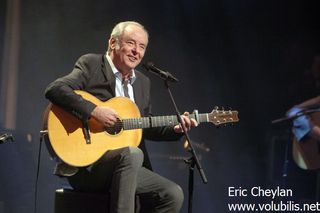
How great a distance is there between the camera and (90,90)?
314 cm

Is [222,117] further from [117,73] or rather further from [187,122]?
[117,73]

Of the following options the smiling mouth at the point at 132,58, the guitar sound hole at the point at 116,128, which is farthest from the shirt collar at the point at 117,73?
the guitar sound hole at the point at 116,128

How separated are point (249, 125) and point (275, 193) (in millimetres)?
704

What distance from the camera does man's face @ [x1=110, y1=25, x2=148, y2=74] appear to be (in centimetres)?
322

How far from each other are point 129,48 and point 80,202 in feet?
3.47

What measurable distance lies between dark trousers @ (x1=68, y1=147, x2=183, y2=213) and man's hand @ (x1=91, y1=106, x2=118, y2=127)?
202 mm

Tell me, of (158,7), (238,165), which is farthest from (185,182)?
(158,7)

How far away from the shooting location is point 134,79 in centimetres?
334

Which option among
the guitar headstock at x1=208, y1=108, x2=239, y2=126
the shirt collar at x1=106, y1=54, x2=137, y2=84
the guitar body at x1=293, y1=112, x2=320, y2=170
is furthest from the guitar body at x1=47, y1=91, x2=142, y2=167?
the guitar body at x1=293, y1=112, x2=320, y2=170

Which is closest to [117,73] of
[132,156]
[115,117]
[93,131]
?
[115,117]

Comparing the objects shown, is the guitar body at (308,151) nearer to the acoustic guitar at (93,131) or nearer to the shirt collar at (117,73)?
the acoustic guitar at (93,131)

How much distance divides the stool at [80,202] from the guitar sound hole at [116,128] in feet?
1.31

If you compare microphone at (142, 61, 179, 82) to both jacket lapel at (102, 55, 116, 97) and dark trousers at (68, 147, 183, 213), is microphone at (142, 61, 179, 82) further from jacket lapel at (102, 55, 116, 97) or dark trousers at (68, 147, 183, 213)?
dark trousers at (68, 147, 183, 213)

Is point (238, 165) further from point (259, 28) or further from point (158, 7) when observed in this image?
point (158, 7)
